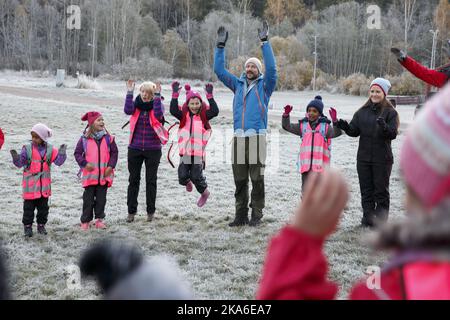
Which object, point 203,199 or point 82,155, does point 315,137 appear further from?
point 82,155

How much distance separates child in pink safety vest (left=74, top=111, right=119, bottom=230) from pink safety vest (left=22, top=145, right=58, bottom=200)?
369 millimetres

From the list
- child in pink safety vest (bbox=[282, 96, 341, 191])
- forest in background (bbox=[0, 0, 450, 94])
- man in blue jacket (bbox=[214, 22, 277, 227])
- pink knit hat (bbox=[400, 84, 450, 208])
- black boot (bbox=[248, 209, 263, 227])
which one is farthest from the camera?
forest in background (bbox=[0, 0, 450, 94])

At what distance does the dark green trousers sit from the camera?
6223mm

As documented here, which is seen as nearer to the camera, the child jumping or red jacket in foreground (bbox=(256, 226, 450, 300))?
red jacket in foreground (bbox=(256, 226, 450, 300))

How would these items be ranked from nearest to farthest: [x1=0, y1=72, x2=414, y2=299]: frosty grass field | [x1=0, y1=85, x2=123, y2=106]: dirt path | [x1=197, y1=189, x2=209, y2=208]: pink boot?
[x1=0, y1=72, x2=414, y2=299]: frosty grass field, [x1=197, y1=189, x2=209, y2=208]: pink boot, [x1=0, y1=85, x2=123, y2=106]: dirt path

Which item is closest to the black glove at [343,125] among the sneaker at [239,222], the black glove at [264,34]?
the black glove at [264,34]

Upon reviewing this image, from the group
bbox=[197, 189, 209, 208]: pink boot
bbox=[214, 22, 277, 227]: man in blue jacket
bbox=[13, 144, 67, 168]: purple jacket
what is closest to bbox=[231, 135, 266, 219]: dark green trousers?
bbox=[214, 22, 277, 227]: man in blue jacket

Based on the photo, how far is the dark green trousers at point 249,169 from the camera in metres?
6.22

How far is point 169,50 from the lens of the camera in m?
48.3

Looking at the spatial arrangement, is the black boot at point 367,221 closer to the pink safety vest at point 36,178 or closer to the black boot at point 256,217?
the black boot at point 256,217

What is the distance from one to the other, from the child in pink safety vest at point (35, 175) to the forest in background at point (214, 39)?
31312 millimetres

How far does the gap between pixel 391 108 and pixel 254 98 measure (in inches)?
57.5

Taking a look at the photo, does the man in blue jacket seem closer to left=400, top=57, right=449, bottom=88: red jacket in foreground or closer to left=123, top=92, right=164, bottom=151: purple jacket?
left=123, top=92, right=164, bottom=151: purple jacket

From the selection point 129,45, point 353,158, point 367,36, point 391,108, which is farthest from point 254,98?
point 129,45
